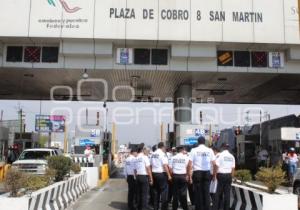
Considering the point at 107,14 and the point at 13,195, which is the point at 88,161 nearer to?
the point at 107,14

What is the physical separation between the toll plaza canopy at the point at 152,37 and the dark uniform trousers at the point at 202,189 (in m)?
10.3

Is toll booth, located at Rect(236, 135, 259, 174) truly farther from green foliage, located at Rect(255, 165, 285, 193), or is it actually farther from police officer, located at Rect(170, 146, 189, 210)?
green foliage, located at Rect(255, 165, 285, 193)

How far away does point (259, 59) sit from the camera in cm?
2264

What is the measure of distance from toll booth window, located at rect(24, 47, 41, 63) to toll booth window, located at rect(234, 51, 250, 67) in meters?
9.39

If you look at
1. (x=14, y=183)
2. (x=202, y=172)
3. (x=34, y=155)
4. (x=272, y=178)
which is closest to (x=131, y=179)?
(x=202, y=172)

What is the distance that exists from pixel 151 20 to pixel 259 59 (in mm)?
5615

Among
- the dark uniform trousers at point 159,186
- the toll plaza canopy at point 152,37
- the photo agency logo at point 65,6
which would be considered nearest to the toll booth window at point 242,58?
the toll plaza canopy at point 152,37

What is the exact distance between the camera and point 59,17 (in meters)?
21.1

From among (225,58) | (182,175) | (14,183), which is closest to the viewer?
(14,183)

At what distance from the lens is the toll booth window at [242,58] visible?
22.6 metres

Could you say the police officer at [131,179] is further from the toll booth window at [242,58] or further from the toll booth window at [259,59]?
the toll booth window at [259,59]

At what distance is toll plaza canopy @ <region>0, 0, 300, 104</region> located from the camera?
2112cm

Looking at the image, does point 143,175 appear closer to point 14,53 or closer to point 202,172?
point 202,172

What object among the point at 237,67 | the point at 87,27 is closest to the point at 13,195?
the point at 87,27
